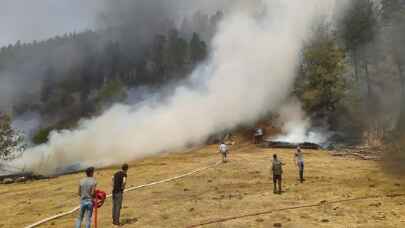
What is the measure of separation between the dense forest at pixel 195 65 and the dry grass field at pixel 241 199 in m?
21.4

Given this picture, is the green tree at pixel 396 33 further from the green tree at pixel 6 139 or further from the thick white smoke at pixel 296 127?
the green tree at pixel 6 139

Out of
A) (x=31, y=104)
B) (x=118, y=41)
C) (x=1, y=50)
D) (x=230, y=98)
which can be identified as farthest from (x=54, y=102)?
(x=230, y=98)

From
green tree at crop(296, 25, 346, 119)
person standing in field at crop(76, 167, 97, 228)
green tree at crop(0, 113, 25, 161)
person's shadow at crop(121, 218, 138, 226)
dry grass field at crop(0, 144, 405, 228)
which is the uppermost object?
green tree at crop(296, 25, 346, 119)

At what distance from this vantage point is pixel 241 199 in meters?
20.5

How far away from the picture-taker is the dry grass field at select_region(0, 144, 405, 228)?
15984 mm

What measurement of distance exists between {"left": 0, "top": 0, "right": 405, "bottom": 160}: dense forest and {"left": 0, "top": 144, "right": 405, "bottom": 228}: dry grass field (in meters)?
21.4

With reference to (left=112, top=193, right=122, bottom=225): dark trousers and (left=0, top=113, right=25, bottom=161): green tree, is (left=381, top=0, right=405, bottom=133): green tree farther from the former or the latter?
(left=0, top=113, right=25, bottom=161): green tree

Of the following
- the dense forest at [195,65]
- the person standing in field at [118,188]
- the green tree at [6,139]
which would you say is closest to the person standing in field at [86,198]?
the person standing in field at [118,188]

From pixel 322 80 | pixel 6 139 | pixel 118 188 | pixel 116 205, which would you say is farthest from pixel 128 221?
pixel 322 80

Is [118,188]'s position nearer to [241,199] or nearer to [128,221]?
[128,221]

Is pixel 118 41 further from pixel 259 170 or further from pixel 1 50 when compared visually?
pixel 259 170

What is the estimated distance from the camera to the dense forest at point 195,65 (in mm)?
58500

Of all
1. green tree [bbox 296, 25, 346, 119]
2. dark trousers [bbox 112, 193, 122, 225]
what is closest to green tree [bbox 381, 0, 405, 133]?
green tree [bbox 296, 25, 346, 119]

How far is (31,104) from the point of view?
135 metres
